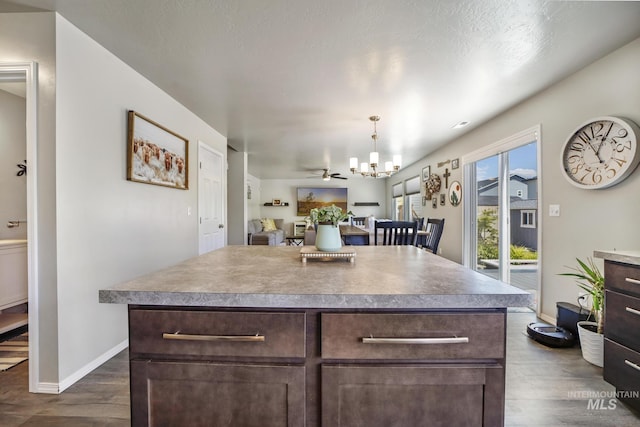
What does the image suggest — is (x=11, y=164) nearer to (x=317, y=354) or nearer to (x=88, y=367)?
(x=88, y=367)

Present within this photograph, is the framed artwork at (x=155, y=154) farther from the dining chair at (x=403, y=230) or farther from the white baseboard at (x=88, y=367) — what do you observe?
the dining chair at (x=403, y=230)

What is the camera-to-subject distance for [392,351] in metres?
0.86

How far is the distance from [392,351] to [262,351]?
40 cm

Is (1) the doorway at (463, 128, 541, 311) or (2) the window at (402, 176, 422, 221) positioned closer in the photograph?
(1) the doorway at (463, 128, 541, 311)

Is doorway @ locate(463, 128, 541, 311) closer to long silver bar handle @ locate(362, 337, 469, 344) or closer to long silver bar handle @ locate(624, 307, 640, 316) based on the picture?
long silver bar handle @ locate(624, 307, 640, 316)

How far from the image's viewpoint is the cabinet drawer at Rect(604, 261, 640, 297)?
1483 millimetres

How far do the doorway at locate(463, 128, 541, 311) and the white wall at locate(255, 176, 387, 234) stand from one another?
17.5 feet

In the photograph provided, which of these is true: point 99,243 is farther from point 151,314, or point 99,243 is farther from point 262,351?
point 262,351

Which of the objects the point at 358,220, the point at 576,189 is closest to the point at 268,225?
the point at 358,220

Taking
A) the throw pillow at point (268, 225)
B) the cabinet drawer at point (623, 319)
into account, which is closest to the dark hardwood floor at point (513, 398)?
the cabinet drawer at point (623, 319)

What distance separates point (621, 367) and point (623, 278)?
505 millimetres

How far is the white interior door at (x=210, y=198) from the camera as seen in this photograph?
366cm

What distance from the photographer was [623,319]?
1.56m

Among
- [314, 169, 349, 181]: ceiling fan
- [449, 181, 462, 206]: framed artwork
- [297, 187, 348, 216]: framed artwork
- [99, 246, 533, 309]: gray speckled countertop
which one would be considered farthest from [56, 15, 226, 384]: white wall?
[297, 187, 348, 216]: framed artwork
